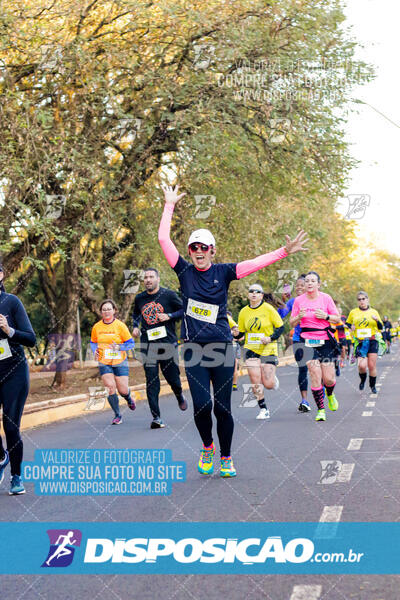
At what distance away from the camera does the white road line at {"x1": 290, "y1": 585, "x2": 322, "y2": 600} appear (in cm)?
398

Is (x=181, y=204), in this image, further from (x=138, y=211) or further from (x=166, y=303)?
(x=166, y=303)

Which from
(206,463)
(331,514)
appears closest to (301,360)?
(206,463)

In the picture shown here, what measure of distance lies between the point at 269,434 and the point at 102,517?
443cm

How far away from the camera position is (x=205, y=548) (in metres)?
4.86

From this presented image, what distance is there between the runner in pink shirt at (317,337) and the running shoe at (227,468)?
4.03 meters

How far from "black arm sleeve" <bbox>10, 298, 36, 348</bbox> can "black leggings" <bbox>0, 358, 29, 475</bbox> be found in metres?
0.21

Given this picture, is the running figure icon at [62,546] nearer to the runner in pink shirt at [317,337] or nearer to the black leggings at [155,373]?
the black leggings at [155,373]

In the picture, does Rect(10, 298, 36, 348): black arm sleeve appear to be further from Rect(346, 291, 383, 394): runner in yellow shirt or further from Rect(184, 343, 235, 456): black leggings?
Rect(346, 291, 383, 394): runner in yellow shirt

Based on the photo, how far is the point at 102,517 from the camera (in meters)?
5.75

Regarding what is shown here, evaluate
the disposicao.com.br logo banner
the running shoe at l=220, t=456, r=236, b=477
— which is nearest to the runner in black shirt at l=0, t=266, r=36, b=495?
the disposicao.com.br logo banner

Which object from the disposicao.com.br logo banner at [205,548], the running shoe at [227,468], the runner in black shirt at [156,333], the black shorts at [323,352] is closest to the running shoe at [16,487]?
the disposicao.com.br logo banner at [205,548]

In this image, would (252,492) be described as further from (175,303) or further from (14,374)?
(175,303)

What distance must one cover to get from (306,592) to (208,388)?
3.09 m

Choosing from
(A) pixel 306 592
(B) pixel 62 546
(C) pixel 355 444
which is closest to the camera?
(A) pixel 306 592
